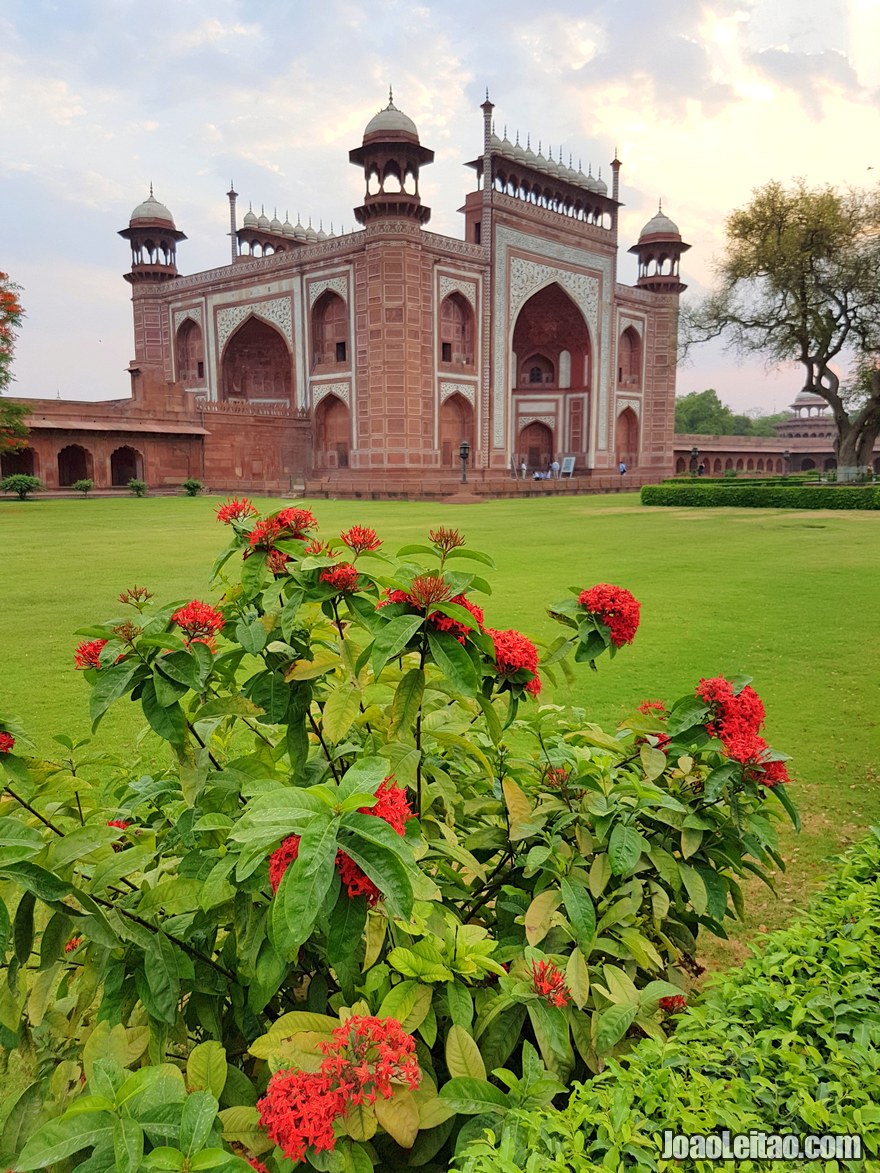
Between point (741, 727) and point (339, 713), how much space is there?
0.72 meters

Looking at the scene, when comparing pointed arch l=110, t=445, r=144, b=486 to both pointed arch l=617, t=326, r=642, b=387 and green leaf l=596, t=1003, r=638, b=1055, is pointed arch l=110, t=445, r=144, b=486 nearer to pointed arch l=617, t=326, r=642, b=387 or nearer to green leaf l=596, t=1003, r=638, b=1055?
pointed arch l=617, t=326, r=642, b=387

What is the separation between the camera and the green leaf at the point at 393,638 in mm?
1061

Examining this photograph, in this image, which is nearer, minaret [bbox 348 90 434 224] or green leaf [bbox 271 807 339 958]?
green leaf [bbox 271 807 339 958]

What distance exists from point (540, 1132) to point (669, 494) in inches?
736

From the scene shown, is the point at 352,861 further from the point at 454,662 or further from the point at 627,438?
the point at 627,438

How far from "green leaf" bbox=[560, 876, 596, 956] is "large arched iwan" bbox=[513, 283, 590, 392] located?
29072 mm

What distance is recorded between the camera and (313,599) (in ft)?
4.19

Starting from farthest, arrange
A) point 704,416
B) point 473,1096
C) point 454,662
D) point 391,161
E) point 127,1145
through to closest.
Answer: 1. point 704,416
2. point 391,161
3. point 454,662
4. point 473,1096
5. point 127,1145

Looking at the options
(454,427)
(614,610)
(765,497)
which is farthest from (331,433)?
(614,610)

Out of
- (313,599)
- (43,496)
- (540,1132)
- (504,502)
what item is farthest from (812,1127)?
(43,496)

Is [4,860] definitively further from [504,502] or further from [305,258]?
[305,258]

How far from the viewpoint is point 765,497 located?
1786 centimetres

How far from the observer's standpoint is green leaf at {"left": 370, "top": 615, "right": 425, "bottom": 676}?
106 cm

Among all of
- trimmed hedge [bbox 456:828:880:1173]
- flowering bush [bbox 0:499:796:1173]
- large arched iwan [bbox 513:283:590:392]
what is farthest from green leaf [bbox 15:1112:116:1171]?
large arched iwan [bbox 513:283:590:392]
